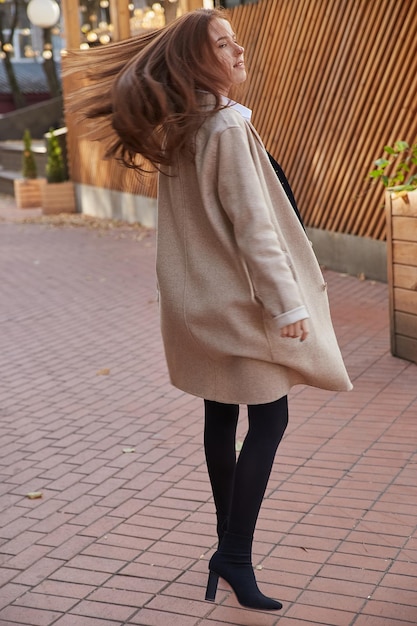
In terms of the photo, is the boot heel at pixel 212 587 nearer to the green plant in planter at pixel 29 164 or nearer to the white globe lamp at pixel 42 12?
the green plant in planter at pixel 29 164

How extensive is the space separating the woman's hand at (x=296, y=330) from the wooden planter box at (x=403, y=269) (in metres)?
3.06

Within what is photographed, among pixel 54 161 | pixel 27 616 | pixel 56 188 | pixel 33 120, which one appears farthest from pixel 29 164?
pixel 27 616

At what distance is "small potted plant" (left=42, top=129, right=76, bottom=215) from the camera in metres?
16.8

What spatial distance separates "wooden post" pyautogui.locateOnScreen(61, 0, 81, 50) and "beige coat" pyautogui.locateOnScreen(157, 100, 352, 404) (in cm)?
1329

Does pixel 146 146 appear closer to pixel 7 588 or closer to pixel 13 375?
pixel 7 588

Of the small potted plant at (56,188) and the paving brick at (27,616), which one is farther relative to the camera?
the small potted plant at (56,188)

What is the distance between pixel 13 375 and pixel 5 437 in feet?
4.37

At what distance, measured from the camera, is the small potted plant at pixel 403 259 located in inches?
218

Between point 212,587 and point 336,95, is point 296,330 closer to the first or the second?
point 212,587

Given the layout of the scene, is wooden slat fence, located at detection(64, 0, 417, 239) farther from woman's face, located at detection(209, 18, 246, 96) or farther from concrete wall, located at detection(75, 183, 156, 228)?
woman's face, located at detection(209, 18, 246, 96)


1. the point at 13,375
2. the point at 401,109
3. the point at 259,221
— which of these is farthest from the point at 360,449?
the point at 401,109

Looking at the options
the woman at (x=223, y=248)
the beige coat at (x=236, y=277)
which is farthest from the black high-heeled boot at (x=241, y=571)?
the beige coat at (x=236, y=277)

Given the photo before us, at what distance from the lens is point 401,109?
8.08 m

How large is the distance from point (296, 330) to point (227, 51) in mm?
798
